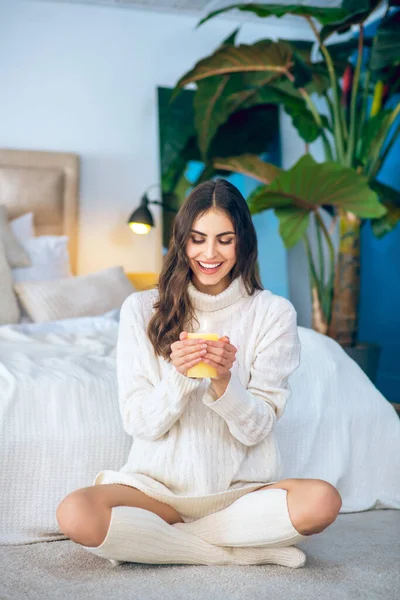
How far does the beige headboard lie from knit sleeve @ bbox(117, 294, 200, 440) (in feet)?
8.27

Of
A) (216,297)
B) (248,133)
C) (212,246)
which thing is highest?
(248,133)

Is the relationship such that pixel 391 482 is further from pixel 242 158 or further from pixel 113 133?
pixel 113 133

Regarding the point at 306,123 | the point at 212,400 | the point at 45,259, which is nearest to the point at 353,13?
the point at 306,123

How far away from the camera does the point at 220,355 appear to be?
1.50 metres

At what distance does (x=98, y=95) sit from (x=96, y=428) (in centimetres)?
285

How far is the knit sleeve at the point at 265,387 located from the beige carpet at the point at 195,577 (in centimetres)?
29

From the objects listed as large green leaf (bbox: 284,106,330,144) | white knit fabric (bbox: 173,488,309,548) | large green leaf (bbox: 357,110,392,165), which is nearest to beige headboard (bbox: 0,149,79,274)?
large green leaf (bbox: 284,106,330,144)

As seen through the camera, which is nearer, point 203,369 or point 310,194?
point 203,369

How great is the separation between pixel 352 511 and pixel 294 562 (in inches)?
26.2

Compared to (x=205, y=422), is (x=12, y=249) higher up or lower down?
higher up

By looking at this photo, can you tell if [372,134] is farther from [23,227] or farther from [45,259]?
[23,227]

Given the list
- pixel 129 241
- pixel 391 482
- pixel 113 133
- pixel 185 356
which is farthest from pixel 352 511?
pixel 113 133

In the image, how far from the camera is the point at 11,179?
4137 millimetres

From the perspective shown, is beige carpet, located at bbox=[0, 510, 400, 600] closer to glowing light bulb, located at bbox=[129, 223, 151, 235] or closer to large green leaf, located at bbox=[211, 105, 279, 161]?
glowing light bulb, located at bbox=[129, 223, 151, 235]
